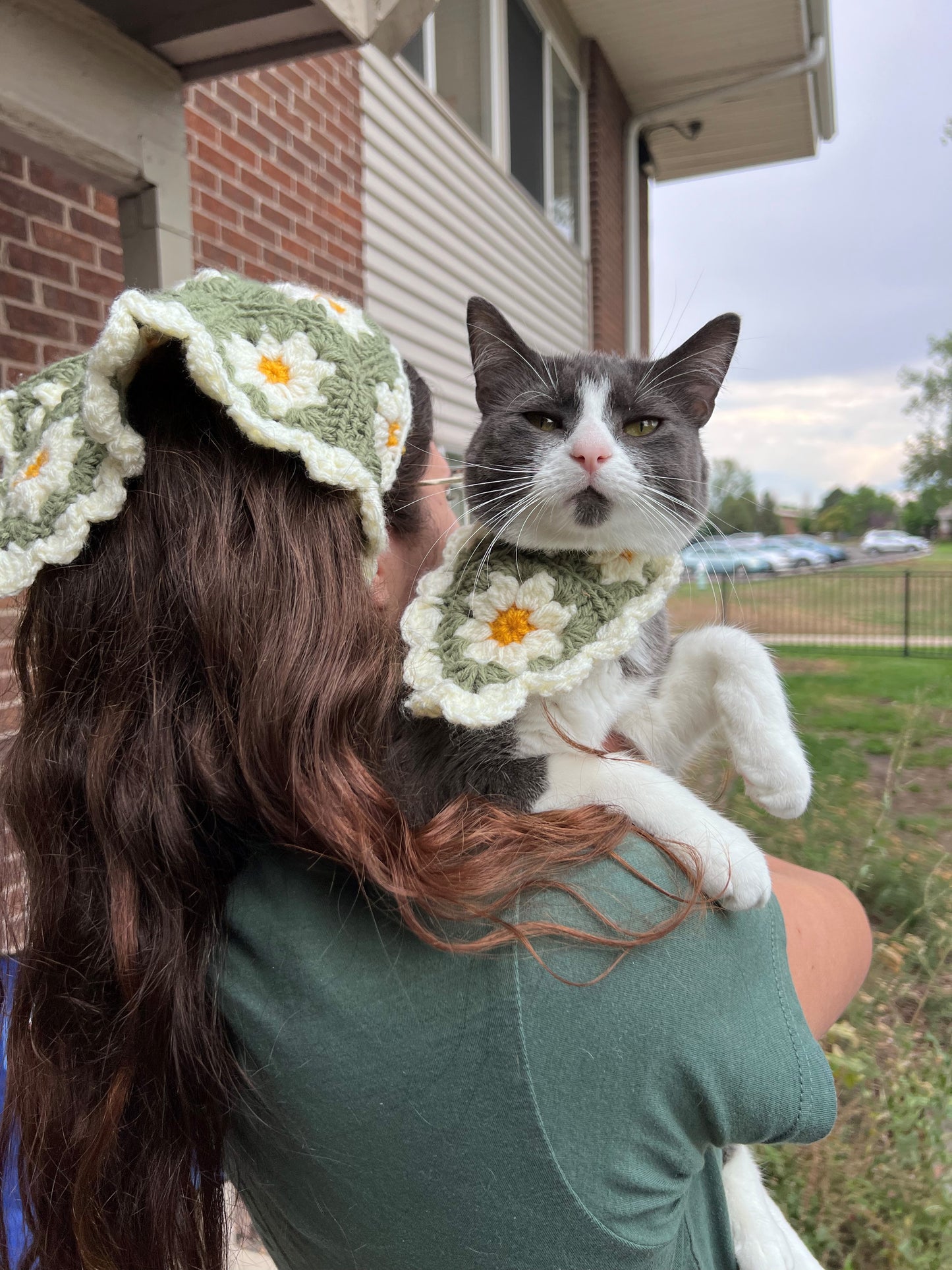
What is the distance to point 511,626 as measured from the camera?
39.5 inches

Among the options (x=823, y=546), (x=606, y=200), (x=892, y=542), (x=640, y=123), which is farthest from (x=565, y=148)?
(x=892, y=542)

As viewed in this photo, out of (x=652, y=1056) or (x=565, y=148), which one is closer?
(x=652, y=1056)

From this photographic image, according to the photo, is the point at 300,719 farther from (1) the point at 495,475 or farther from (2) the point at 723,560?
(2) the point at 723,560

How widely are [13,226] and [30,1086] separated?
92.7 inches

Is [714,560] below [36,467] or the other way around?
below

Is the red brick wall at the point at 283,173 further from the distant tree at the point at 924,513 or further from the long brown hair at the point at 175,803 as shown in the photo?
the distant tree at the point at 924,513

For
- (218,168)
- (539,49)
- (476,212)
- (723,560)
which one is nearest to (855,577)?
(476,212)

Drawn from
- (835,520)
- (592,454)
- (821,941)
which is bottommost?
(821,941)

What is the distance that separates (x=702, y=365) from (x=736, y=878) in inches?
28.9

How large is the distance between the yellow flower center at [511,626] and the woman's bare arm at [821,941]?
427mm

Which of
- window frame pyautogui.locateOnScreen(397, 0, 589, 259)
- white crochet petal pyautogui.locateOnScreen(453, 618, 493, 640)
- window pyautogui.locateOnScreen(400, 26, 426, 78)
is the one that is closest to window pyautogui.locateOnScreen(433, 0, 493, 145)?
window frame pyautogui.locateOnScreen(397, 0, 589, 259)

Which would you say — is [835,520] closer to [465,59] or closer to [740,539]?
[465,59]

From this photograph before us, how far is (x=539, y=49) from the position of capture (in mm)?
6160

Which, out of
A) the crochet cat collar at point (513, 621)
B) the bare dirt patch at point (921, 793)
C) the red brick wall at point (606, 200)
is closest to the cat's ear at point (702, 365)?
the crochet cat collar at point (513, 621)
